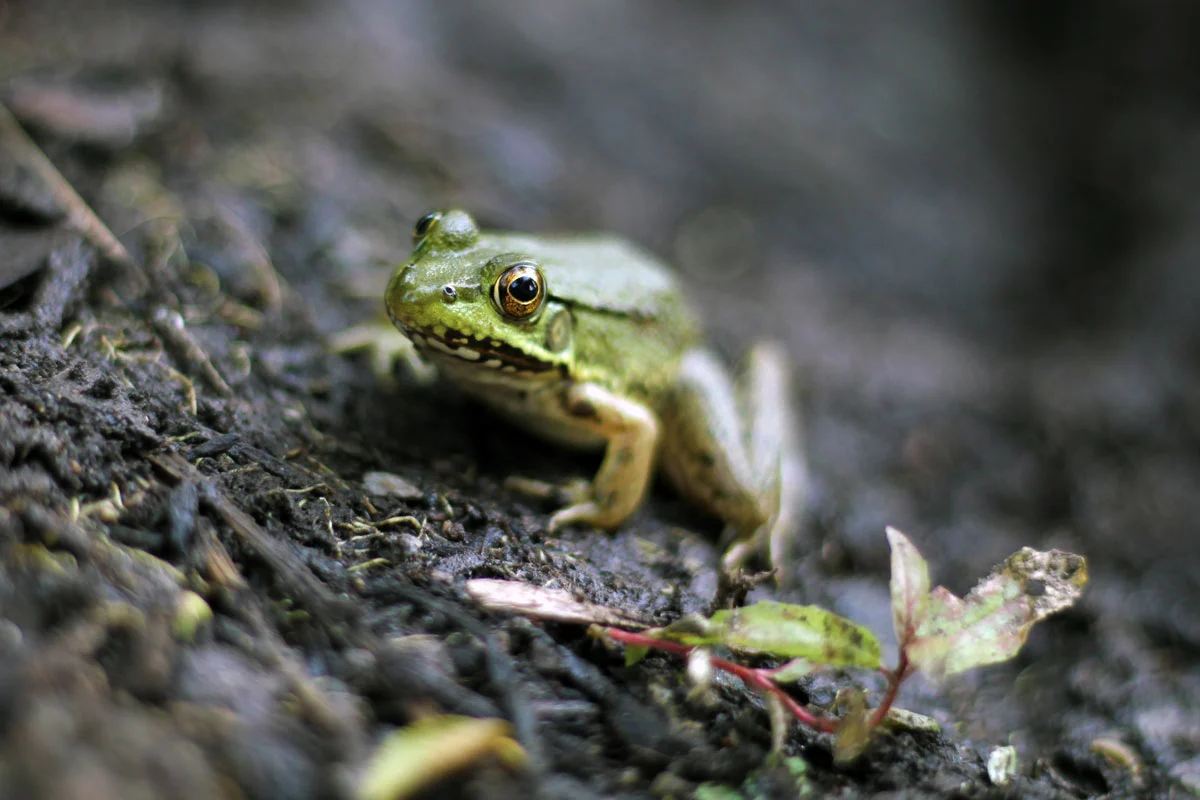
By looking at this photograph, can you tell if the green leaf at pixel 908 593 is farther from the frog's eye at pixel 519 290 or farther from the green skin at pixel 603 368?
the frog's eye at pixel 519 290

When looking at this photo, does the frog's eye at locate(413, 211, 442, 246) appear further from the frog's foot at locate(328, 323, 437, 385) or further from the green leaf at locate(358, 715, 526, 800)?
the green leaf at locate(358, 715, 526, 800)

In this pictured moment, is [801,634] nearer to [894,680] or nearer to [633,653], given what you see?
[894,680]

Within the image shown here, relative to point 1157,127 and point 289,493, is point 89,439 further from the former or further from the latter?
point 1157,127

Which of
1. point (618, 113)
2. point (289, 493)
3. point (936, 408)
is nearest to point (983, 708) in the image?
point (936, 408)

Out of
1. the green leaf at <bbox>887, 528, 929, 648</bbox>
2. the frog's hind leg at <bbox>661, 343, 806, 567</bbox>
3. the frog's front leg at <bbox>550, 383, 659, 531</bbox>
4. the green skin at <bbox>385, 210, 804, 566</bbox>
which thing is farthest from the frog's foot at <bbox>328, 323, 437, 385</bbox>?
the green leaf at <bbox>887, 528, 929, 648</bbox>

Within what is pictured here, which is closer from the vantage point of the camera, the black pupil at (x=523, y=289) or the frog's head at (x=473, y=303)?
the frog's head at (x=473, y=303)

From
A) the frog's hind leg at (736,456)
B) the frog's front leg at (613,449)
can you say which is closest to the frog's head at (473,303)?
the frog's front leg at (613,449)
